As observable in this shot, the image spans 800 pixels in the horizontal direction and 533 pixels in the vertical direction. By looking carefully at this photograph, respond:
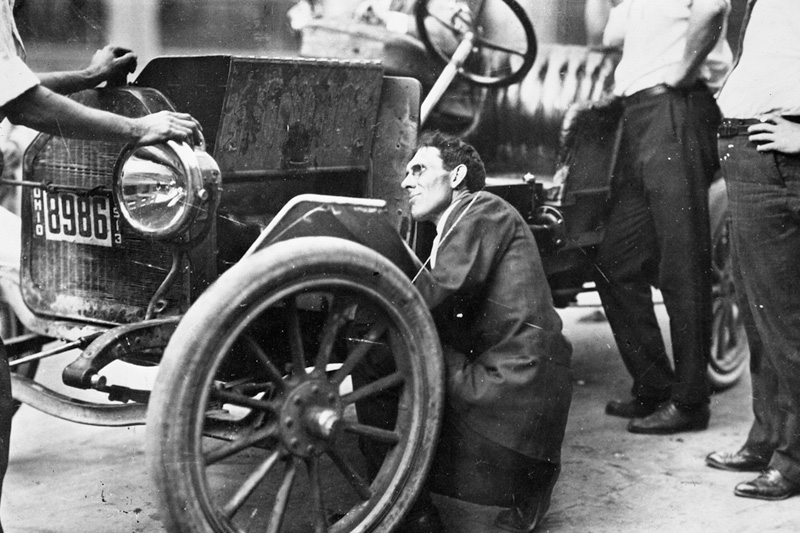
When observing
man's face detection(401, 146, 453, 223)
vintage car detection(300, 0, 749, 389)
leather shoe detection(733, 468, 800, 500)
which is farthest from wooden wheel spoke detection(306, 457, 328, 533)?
leather shoe detection(733, 468, 800, 500)

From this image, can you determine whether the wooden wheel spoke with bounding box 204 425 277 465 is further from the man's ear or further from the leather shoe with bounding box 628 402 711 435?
the leather shoe with bounding box 628 402 711 435

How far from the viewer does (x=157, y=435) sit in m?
2.15

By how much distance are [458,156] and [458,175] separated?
0.06 meters

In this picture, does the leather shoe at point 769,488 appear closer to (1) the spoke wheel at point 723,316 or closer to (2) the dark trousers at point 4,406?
(1) the spoke wheel at point 723,316

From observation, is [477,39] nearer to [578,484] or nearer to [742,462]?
[578,484]

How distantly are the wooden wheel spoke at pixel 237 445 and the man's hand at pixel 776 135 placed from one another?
1812 millimetres

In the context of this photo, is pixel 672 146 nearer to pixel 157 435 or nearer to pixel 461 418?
pixel 461 418

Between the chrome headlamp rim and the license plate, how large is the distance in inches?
10.2

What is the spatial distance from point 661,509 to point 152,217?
190 centimetres

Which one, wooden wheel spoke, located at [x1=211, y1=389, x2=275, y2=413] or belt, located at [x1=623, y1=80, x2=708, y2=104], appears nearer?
wooden wheel spoke, located at [x1=211, y1=389, x2=275, y2=413]

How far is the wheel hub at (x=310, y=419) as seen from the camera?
2.45 m

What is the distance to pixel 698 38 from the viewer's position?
3854 millimetres

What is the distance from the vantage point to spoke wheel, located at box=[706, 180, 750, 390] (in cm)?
449

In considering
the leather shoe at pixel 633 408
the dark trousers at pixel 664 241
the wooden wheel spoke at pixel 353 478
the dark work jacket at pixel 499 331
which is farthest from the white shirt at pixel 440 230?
the leather shoe at pixel 633 408
